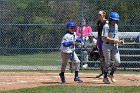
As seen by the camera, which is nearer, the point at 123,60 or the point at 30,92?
the point at 30,92

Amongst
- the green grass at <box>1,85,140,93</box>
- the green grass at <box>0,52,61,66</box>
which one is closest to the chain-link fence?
the green grass at <box>0,52,61,66</box>

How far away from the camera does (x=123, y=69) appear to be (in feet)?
59.5

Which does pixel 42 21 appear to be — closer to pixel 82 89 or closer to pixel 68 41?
pixel 68 41

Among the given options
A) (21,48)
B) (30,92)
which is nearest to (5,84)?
(30,92)

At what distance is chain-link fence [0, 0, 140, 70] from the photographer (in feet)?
63.4

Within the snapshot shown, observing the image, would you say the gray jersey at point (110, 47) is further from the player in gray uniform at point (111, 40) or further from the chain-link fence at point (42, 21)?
the chain-link fence at point (42, 21)

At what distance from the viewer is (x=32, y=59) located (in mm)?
19750

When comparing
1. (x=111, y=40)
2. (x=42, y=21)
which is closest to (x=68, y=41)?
(x=111, y=40)

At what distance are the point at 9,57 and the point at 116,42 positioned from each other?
26.1 feet

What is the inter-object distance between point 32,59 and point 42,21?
5.91 feet

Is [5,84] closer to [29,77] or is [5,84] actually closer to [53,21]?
[29,77]

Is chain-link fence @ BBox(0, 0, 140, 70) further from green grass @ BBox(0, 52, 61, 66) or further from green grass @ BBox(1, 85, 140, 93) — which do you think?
green grass @ BBox(1, 85, 140, 93)

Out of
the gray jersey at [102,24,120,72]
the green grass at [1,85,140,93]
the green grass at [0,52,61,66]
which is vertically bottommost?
the green grass at [0,52,61,66]

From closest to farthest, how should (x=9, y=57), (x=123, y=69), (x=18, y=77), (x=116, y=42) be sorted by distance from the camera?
(x=116, y=42) < (x=18, y=77) < (x=123, y=69) < (x=9, y=57)
